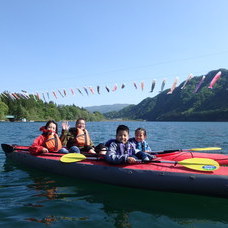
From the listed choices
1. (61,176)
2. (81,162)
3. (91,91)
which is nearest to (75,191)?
(81,162)

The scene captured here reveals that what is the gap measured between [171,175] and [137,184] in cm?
81

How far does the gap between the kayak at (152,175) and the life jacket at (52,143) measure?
74cm

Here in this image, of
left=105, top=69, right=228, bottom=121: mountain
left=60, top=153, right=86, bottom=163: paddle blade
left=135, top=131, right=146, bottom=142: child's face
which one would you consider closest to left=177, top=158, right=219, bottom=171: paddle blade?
left=135, top=131, right=146, bottom=142: child's face

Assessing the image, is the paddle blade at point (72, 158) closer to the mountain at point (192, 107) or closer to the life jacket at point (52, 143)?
the life jacket at point (52, 143)

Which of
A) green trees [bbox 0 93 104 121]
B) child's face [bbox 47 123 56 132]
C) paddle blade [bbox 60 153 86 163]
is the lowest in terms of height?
paddle blade [bbox 60 153 86 163]

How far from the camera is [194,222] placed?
14.1ft

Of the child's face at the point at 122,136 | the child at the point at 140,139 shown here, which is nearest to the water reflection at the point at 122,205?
the child's face at the point at 122,136

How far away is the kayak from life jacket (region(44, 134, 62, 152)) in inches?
29.2

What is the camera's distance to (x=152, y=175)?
17.9ft

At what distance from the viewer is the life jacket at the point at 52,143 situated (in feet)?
25.6

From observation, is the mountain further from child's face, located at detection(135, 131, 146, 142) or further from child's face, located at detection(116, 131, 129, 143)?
child's face, located at detection(116, 131, 129, 143)

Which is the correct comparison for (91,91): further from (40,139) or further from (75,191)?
(75,191)

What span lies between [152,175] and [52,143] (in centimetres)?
360

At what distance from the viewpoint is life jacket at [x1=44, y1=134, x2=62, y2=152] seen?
780 cm
